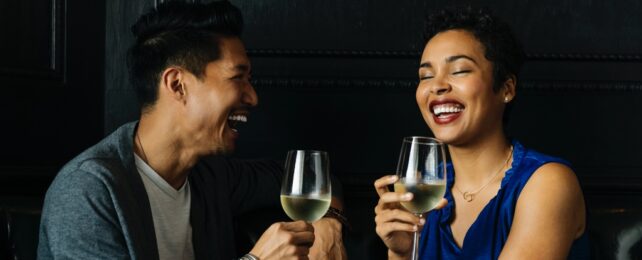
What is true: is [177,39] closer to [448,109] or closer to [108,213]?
[108,213]

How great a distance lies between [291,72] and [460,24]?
31.6 inches

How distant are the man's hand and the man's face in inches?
12.5

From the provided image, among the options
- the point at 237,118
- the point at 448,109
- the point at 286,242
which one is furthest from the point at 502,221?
the point at 237,118

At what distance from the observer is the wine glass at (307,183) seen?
186 cm

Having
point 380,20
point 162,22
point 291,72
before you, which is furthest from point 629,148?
point 162,22

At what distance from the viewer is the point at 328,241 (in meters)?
2.37

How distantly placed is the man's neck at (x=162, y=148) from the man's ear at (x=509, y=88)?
0.84 m

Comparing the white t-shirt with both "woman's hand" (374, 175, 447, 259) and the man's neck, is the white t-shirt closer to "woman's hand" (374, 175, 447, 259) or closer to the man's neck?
the man's neck

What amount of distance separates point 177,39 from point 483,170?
89 cm

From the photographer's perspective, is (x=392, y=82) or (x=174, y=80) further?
(x=392, y=82)

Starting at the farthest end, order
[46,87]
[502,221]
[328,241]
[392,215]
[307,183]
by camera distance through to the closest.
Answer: [46,87], [328,241], [502,221], [392,215], [307,183]

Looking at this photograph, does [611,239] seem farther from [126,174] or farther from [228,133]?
[126,174]

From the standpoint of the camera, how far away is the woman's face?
2.29 metres

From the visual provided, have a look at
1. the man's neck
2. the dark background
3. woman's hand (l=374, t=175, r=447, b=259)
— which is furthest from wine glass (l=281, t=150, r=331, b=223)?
the dark background
